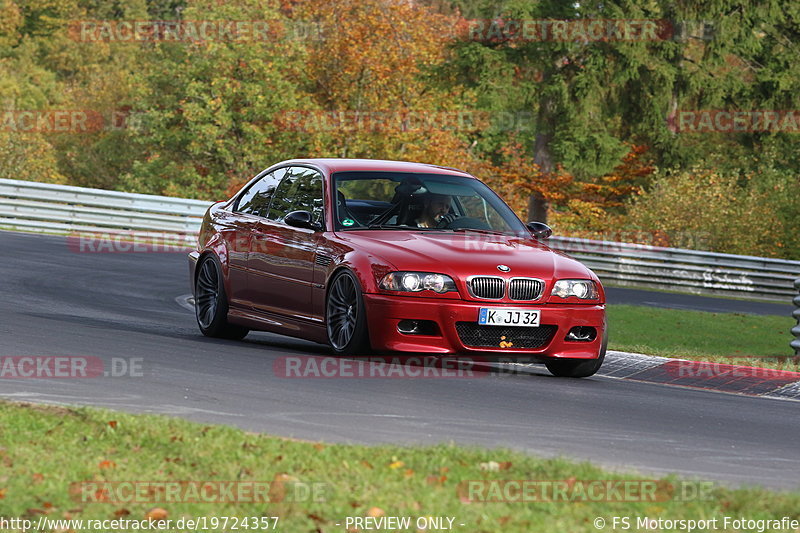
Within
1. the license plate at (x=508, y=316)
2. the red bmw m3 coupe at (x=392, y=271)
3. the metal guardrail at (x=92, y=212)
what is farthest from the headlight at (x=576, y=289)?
the metal guardrail at (x=92, y=212)

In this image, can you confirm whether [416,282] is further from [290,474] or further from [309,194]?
[290,474]

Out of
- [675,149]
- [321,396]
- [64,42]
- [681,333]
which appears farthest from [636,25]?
[64,42]

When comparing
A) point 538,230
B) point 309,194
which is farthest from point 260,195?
point 538,230

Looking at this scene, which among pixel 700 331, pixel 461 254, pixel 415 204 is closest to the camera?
pixel 461 254

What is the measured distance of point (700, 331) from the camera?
22.0 metres

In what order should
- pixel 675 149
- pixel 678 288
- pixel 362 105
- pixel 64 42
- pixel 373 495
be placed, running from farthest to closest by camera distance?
pixel 64 42, pixel 362 105, pixel 675 149, pixel 678 288, pixel 373 495

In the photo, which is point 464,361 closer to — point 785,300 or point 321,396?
point 321,396

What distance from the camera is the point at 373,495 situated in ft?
19.3

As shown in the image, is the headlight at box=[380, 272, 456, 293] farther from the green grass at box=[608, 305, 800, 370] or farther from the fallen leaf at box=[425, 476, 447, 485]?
the green grass at box=[608, 305, 800, 370]

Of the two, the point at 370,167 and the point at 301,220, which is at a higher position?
the point at 370,167

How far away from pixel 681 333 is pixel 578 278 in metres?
10.8

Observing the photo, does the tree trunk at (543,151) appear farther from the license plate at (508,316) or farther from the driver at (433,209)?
the license plate at (508,316)

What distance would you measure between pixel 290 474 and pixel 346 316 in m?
4.80

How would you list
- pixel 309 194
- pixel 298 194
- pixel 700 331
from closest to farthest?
pixel 309 194 < pixel 298 194 < pixel 700 331
